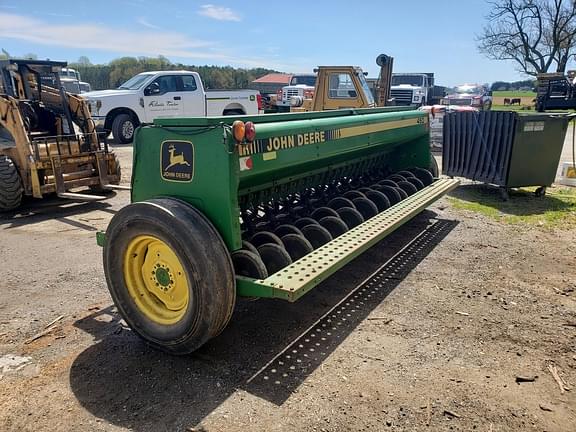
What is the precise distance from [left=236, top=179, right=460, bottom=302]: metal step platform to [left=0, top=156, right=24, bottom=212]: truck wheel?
5.19 metres

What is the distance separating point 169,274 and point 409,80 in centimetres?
2051

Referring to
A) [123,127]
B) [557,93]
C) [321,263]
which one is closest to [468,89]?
[557,93]

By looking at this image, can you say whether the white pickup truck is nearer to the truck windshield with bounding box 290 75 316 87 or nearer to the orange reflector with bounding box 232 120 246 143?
the truck windshield with bounding box 290 75 316 87

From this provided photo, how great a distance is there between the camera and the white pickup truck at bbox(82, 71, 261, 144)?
13531 mm

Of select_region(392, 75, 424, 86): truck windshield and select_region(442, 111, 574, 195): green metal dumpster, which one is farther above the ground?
select_region(392, 75, 424, 86): truck windshield

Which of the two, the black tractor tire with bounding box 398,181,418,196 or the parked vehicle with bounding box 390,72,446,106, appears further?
the parked vehicle with bounding box 390,72,446,106

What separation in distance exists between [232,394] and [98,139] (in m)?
6.37

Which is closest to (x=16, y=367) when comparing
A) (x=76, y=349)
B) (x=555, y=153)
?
(x=76, y=349)

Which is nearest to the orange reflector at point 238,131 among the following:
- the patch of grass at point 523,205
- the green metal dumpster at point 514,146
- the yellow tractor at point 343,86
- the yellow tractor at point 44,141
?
the yellow tractor at point 44,141

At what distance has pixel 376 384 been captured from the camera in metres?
2.83

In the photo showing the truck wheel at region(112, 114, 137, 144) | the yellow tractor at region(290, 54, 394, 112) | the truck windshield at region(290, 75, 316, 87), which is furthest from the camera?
the truck windshield at region(290, 75, 316, 87)

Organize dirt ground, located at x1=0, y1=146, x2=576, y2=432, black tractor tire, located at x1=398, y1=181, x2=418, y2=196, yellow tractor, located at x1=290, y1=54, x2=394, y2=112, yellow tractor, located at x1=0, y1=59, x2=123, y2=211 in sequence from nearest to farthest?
dirt ground, located at x1=0, y1=146, x2=576, y2=432 → black tractor tire, located at x1=398, y1=181, x2=418, y2=196 → yellow tractor, located at x1=0, y1=59, x2=123, y2=211 → yellow tractor, located at x1=290, y1=54, x2=394, y2=112

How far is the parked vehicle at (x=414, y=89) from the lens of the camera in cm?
1969

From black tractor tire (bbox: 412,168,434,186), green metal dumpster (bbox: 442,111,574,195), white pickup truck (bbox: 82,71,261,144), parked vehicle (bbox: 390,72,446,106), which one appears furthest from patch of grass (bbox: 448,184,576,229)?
parked vehicle (bbox: 390,72,446,106)
